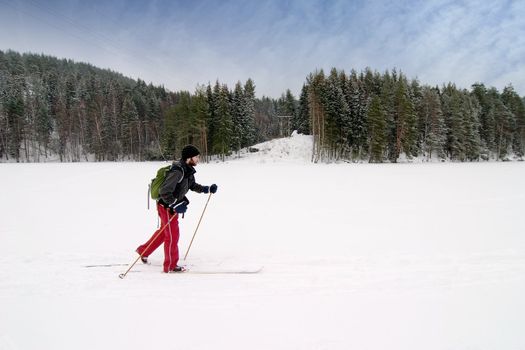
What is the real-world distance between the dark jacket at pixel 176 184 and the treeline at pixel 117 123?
45.6m

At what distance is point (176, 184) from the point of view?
551cm

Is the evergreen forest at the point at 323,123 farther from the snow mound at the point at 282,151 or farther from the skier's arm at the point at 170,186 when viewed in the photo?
the skier's arm at the point at 170,186

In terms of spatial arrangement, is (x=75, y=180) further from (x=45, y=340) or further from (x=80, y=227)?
(x=45, y=340)

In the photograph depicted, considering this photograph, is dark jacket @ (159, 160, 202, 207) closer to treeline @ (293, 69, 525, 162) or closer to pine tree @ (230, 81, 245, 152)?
treeline @ (293, 69, 525, 162)

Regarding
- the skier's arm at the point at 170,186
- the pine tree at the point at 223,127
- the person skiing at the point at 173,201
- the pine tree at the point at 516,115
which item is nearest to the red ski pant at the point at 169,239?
the person skiing at the point at 173,201

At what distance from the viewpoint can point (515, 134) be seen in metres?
63.2

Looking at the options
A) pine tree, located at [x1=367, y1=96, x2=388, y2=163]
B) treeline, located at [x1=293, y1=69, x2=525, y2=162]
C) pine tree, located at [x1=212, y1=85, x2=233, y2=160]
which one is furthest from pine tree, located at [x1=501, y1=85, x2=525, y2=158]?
pine tree, located at [x1=212, y1=85, x2=233, y2=160]

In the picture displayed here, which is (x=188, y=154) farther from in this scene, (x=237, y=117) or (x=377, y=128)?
(x=237, y=117)

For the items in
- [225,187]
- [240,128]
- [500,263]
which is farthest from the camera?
[240,128]

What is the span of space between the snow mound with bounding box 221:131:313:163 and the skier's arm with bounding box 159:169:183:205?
149ft

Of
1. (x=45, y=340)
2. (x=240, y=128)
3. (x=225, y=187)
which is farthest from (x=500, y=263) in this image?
(x=240, y=128)

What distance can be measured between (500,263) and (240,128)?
53818 mm

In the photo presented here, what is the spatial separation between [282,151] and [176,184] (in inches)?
1996

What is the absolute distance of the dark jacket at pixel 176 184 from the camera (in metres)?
5.43
